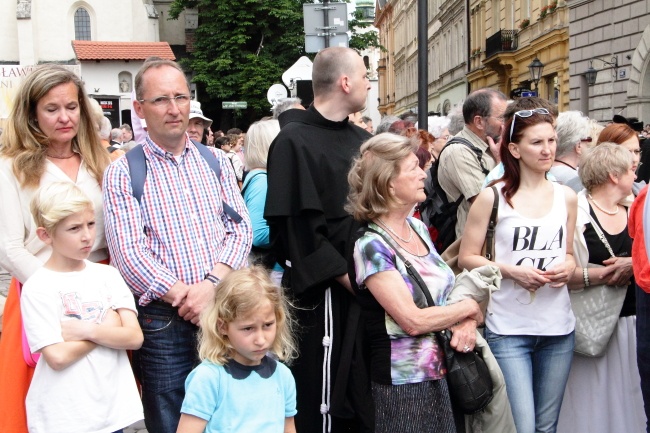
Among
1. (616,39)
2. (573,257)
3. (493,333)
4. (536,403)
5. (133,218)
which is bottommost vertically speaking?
(536,403)

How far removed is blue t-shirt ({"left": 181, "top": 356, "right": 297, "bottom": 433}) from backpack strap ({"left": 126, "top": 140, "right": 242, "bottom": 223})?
96 centimetres

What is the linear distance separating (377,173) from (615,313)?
1.85m

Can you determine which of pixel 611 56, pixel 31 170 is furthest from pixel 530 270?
pixel 611 56

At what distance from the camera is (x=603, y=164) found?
4.76 m

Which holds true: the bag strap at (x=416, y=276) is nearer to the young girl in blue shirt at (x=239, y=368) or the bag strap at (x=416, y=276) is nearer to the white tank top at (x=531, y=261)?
Answer: the young girl in blue shirt at (x=239, y=368)

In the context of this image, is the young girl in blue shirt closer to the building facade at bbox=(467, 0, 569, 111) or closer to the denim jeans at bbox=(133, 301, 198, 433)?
the denim jeans at bbox=(133, 301, 198, 433)

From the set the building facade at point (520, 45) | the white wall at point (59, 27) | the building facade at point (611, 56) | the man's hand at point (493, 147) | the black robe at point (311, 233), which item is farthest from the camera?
the white wall at point (59, 27)

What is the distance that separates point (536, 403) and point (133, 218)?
229 centimetres

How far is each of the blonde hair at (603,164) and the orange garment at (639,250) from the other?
729 mm

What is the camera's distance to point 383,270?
3492 millimetres

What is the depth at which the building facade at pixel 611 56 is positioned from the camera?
22562 mm

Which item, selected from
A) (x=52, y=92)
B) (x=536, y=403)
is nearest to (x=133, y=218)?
(x=52, y=92)

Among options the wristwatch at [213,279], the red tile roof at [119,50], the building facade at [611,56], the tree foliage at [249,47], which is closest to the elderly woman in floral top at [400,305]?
the wristwatch at [213,279]

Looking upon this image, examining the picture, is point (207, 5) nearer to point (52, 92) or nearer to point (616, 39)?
point (616, 39)
